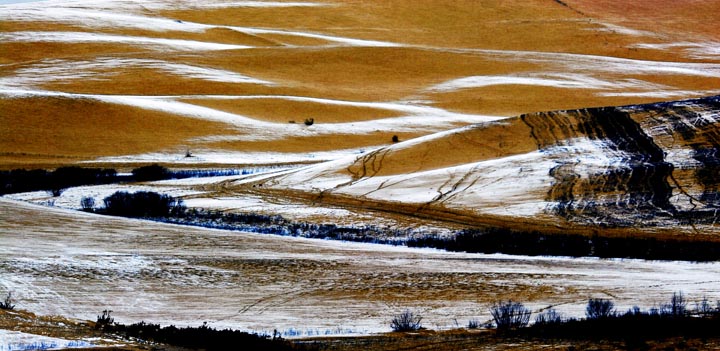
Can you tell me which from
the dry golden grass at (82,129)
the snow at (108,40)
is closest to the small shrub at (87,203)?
the dry golden grass at (82,129)

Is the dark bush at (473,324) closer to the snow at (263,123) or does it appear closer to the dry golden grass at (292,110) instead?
the snow at (263,123)

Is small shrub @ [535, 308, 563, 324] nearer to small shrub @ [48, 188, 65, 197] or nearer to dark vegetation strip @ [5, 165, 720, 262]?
dark vegetation strip @ [5, 165, 720, 262]

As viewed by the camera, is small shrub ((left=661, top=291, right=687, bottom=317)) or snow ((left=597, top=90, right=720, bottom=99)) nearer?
small shrub ((left=661, top=291, right=687, bottom=317))

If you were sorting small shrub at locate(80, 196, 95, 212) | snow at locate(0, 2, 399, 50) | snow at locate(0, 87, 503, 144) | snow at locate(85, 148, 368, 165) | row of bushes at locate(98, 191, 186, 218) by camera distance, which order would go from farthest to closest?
1. snow at locate(0, 2, 399, 50)
2. snow at locate(0, 87, 503, 144)
3. snow at locate(85, 148, 368, 165)
4. small shrub at locate(80, 196, 95, 212)
5. row of bushes at locate(98, 191, 186, 218)

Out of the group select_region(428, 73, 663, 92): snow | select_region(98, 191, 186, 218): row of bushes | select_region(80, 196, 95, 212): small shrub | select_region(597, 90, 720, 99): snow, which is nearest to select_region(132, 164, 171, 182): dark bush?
select_region(80, 196, 95, 212): small shrub

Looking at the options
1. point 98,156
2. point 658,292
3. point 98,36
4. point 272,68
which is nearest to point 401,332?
point 658,292

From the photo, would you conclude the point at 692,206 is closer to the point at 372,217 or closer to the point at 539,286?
the point at 372,217
